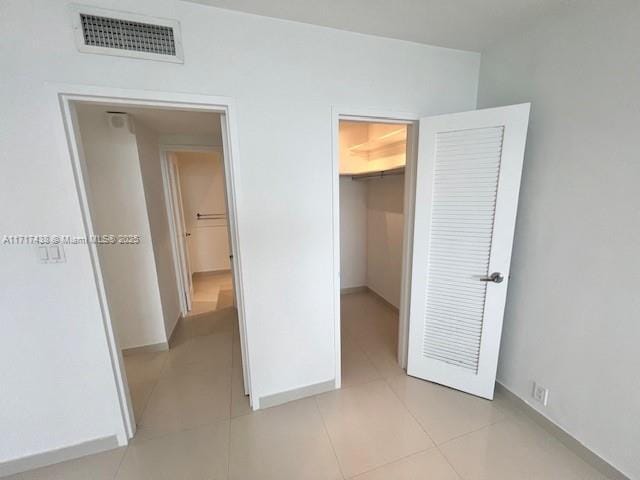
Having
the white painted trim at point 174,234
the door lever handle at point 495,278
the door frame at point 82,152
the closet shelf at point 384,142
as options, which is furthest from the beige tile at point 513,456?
the white painted trim at point 174,234

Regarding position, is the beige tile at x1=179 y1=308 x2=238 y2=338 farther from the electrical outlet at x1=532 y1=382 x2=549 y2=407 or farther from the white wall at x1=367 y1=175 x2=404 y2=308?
the electrical outlet at x1=532 y1=382 x2=549 y2=407

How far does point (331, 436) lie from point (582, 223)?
193 cm

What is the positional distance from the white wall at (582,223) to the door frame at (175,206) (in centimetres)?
288

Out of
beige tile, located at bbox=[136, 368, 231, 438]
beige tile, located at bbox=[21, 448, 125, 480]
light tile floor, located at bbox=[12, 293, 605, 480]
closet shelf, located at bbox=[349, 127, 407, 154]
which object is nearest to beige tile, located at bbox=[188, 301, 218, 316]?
light tile floor, located at bbox=[12, 293, 605, 480]

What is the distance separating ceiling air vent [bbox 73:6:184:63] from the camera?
1.22 meters

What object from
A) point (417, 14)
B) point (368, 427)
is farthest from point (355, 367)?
point (417, 14)

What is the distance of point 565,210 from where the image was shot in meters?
1.47

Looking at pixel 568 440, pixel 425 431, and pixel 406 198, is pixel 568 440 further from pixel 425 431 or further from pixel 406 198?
pixel 406 198

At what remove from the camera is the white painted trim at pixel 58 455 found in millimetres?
1430

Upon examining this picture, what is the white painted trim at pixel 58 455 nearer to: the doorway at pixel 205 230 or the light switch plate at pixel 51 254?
the light switch plate at pixel 51 254

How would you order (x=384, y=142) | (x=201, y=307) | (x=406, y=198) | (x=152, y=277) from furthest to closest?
(x=201, y=307)
(x=384, y=142)
(x=152, y=277)
(x=406, y=198)

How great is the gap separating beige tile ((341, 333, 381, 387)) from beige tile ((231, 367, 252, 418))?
0.77 m

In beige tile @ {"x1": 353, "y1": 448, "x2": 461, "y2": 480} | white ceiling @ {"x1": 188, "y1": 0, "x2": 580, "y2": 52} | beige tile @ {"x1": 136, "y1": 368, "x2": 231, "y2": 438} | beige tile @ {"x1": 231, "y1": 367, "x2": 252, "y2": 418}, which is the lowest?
beige tile @ {"x1": 136, "y1": 368, "x2": 231, "y2": 438}

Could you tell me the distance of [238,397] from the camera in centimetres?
197
